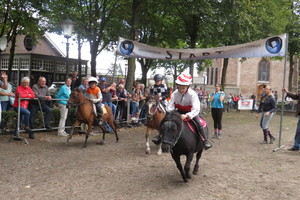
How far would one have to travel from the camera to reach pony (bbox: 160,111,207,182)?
18.4 ft

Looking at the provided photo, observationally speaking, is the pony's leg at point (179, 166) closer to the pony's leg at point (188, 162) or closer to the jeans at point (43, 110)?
the pony's leg at point (188, 162)

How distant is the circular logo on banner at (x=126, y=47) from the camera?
41.2 ft

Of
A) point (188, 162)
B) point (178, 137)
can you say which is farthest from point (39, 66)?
point (178, 137)

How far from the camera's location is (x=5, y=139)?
34.3ft

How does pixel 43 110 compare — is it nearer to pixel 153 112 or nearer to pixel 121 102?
pixel 121 102

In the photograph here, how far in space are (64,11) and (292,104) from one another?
80.1 feet

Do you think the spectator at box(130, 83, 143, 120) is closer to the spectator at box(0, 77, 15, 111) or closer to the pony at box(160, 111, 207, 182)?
the spectator at box(0, 77, 15, 111)

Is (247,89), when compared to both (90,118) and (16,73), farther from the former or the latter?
(90,118)

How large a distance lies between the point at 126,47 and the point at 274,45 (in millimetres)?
5632

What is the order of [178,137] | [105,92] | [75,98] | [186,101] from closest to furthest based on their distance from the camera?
[178,137]
[186,101]
[75,98]
[105,92]

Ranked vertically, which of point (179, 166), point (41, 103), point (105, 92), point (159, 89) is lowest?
point (179, 166)

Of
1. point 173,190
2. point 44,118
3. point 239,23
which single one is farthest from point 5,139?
point 239,23

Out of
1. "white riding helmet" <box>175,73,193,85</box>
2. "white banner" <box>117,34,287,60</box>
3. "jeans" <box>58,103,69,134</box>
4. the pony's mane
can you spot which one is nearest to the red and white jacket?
"white riding helmet" <box>175,73,193,85</box>

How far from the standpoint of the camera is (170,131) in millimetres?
5637
